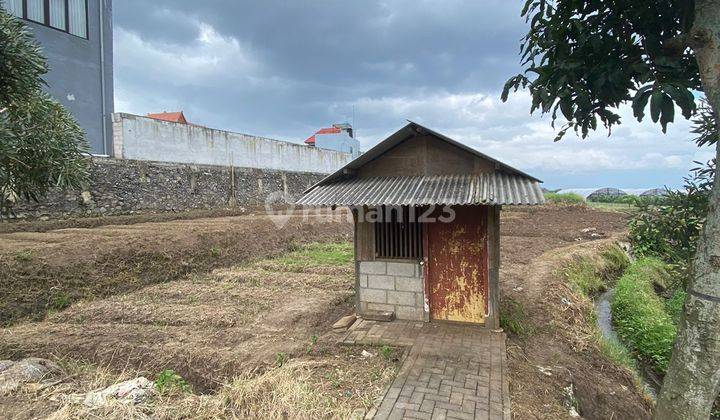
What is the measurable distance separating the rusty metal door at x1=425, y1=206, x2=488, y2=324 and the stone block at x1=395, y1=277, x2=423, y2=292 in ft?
0.48

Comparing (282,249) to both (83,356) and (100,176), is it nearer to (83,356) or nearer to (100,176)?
(100,176)

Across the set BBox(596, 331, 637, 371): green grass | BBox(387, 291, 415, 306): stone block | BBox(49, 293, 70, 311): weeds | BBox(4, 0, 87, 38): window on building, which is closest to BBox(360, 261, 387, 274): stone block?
BBox(387, 291, 415, 306): stone block

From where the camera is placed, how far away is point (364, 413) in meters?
3.76

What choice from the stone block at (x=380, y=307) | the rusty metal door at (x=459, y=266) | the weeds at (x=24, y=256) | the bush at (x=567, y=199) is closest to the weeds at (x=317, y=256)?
the stone block at (x=380, y=307)

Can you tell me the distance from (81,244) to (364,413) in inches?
317

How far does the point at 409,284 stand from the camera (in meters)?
6.22

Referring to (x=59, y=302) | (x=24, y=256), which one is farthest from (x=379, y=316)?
(x=24, y=256)

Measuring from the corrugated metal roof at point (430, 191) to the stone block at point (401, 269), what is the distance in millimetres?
1274

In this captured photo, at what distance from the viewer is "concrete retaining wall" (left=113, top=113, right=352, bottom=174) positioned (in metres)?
13.8

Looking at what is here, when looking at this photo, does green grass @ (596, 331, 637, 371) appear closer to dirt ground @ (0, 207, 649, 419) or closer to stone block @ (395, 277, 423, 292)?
dirt ground @ (0, 207, 649, 419)

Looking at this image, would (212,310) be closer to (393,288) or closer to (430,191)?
(393,288)

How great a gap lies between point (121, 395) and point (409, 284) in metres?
4.04

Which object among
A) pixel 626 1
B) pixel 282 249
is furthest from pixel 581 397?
pixel 282 249

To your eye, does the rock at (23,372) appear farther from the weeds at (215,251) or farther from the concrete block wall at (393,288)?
the weeds at (215,251)
